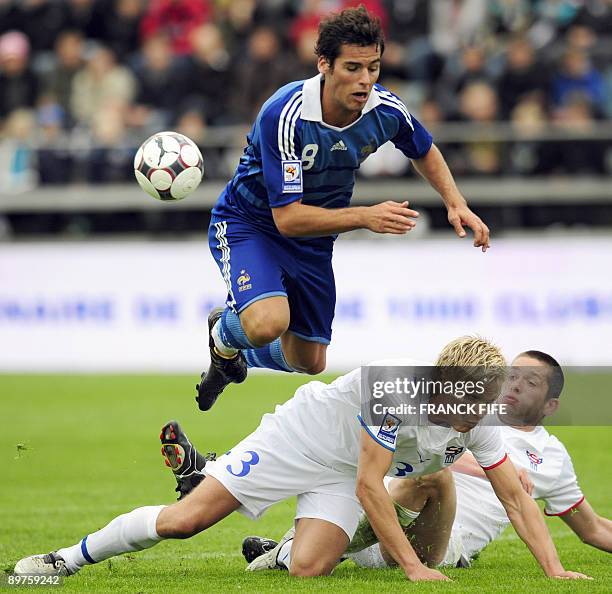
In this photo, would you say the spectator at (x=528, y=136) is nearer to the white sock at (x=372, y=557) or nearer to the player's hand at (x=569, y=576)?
the white sock at (x=372, y=557)

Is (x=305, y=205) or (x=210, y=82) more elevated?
(x=210, y=82)

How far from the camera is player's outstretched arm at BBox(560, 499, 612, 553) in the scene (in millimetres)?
6516

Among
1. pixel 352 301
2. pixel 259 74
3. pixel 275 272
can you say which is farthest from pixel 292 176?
pixel 259 74

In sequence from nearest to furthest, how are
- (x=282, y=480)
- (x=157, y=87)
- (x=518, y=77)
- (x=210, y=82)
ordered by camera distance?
(x=282, y=480) → (x=518, y=77) → (x=210, y=82) → (x=157, y=87)

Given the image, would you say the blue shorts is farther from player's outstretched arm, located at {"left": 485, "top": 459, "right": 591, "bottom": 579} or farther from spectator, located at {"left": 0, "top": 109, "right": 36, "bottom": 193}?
spectator, located at {"left": 0, "top": 109, "right": 36, "bottom": 193}

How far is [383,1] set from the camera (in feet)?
56.6

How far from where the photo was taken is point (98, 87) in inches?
659

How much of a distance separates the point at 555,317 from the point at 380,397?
8.62 meters

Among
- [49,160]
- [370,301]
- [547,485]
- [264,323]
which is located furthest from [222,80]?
[547,485]

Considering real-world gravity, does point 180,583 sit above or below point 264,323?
below

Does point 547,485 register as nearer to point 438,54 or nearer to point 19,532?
point 19,532

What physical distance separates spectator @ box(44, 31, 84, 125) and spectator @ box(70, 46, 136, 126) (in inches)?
3.3

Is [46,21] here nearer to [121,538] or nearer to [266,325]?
[266,325]

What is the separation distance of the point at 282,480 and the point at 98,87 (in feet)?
37.5
